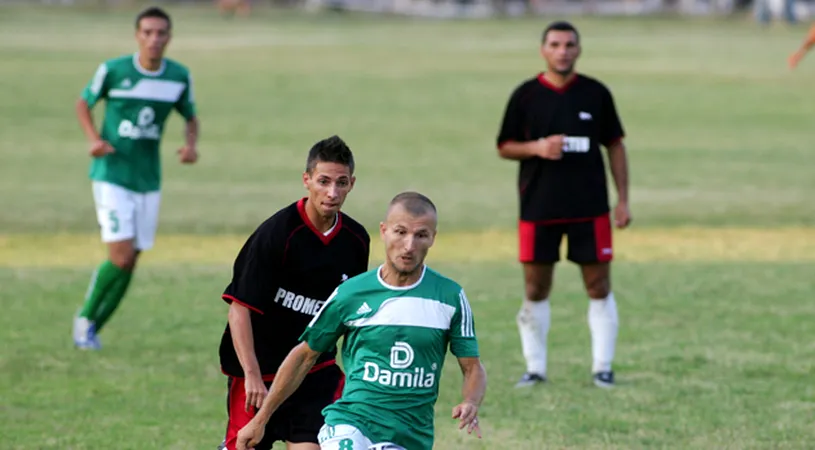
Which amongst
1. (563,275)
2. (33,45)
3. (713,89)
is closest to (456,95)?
(713,89)

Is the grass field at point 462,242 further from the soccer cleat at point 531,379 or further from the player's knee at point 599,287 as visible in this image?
the player's knee at point 599,287

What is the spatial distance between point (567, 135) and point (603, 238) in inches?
31.1

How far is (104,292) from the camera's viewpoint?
12.0 m

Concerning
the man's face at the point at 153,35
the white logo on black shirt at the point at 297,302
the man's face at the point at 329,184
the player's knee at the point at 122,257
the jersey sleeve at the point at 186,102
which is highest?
the man's face at the point at 153,35

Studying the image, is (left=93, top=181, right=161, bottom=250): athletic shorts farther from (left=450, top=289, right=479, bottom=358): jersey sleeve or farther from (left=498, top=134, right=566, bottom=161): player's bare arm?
(left=450, top=289, right=479, bottom=358): jersey sleeve

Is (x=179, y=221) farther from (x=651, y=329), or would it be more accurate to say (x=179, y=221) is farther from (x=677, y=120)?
(x=677, y=120)

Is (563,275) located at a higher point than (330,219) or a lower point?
lower

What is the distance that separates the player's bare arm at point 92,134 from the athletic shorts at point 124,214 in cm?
34

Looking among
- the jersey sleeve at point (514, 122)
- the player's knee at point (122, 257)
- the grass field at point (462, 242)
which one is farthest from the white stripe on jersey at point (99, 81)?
the jersey sleeve at point (514, 122)

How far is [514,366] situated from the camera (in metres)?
11.5

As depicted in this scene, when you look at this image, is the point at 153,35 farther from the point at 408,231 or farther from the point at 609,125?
the point at 408,231

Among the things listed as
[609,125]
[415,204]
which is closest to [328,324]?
[415,204]

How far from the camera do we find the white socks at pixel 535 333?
10.8 metres

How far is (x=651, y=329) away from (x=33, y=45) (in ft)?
145
